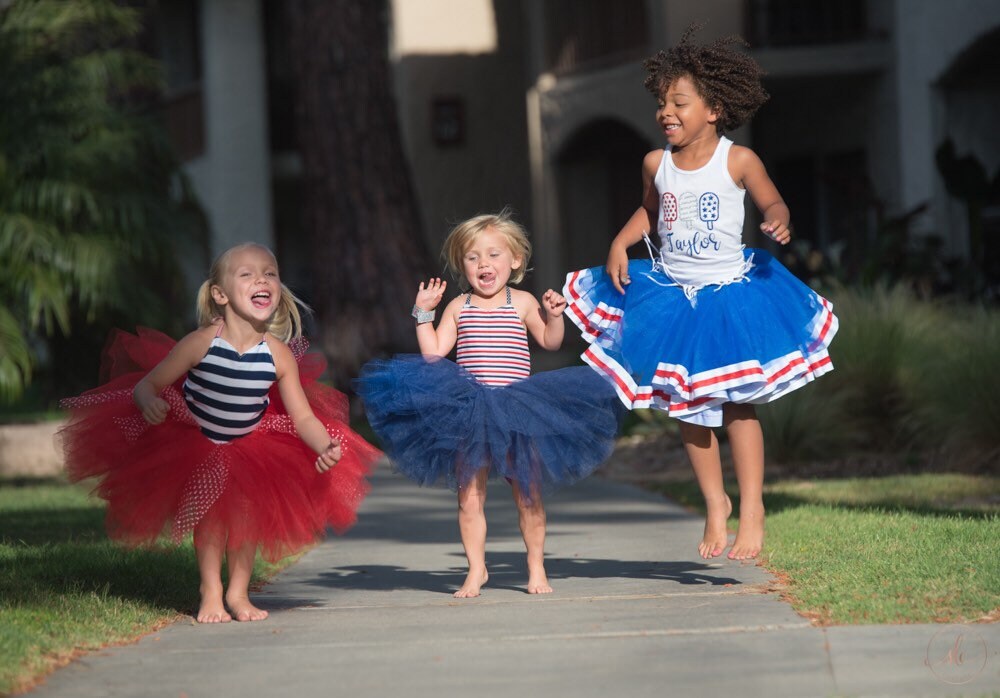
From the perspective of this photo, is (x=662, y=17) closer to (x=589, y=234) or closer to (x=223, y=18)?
(x=589, y=234)

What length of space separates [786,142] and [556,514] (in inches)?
395

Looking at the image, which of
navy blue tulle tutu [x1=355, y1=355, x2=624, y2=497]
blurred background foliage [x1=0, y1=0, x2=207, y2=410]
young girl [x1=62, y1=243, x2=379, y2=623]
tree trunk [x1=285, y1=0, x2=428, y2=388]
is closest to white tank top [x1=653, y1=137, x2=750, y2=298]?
navy blue tulle tutu [x1=355, y1=355, x2=624, y2=497]

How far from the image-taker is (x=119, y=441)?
5.27 meters

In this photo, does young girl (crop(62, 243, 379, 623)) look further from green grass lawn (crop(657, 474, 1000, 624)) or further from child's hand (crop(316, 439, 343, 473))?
green grass lawn (crop(657, 474, 1000, 624))

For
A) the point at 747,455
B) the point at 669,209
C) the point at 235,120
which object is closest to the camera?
the point at 747,455

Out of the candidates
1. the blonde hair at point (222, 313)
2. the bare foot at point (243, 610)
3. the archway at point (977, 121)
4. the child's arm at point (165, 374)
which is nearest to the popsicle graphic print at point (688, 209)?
the blonde hair at point (222, 313)

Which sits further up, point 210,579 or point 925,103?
point 925,103

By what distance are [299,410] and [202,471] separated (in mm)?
389

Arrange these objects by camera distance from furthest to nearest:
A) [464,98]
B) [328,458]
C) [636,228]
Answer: [464,98] → [636,228] → [328,458]

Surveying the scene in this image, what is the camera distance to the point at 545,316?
5734 millimetres

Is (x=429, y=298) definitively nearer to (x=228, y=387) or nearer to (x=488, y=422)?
(x=488, y=422)

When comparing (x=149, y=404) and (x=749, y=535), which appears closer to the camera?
(x=149, y=404)

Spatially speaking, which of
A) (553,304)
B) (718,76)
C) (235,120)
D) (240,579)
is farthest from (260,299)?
(235,120)

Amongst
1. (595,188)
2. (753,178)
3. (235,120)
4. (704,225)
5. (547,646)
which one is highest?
(235,120)
